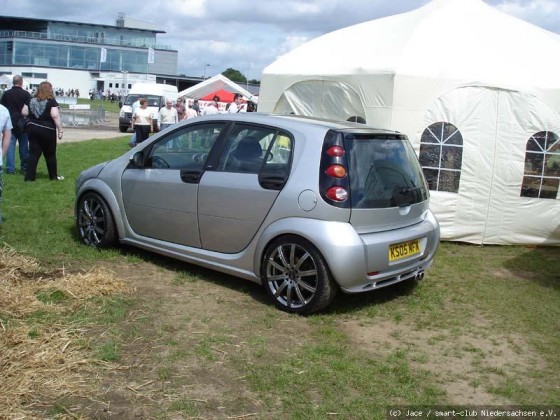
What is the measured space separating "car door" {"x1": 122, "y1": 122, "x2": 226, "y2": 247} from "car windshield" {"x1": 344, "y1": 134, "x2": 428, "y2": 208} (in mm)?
1488

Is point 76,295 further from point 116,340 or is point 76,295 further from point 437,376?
point 437,376

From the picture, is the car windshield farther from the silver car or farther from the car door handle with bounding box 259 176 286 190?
the car door handle with bounding box 259 176 286 190

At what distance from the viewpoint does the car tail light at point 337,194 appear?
511cm

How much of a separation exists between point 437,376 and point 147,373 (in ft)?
6.66

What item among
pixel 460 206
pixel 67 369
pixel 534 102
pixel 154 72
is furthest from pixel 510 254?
pixel 154 72

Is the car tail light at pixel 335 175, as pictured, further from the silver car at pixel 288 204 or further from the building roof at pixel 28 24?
the building roof at pixel 28 24

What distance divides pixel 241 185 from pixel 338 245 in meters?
1.17

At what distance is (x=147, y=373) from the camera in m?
4.06

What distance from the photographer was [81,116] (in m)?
33.9

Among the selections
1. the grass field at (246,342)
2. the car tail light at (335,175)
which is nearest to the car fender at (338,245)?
the car tail light at (335,175)

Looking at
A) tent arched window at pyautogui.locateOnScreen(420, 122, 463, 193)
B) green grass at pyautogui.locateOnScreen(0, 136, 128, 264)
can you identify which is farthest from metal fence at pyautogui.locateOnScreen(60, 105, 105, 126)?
tent arched window at pyautogui.locateOnScreen(420, 122, 463, 193)

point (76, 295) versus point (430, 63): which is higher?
point (430, 63)

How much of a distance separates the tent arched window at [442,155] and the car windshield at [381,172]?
311 cm

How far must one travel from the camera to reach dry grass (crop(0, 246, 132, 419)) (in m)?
3.64
